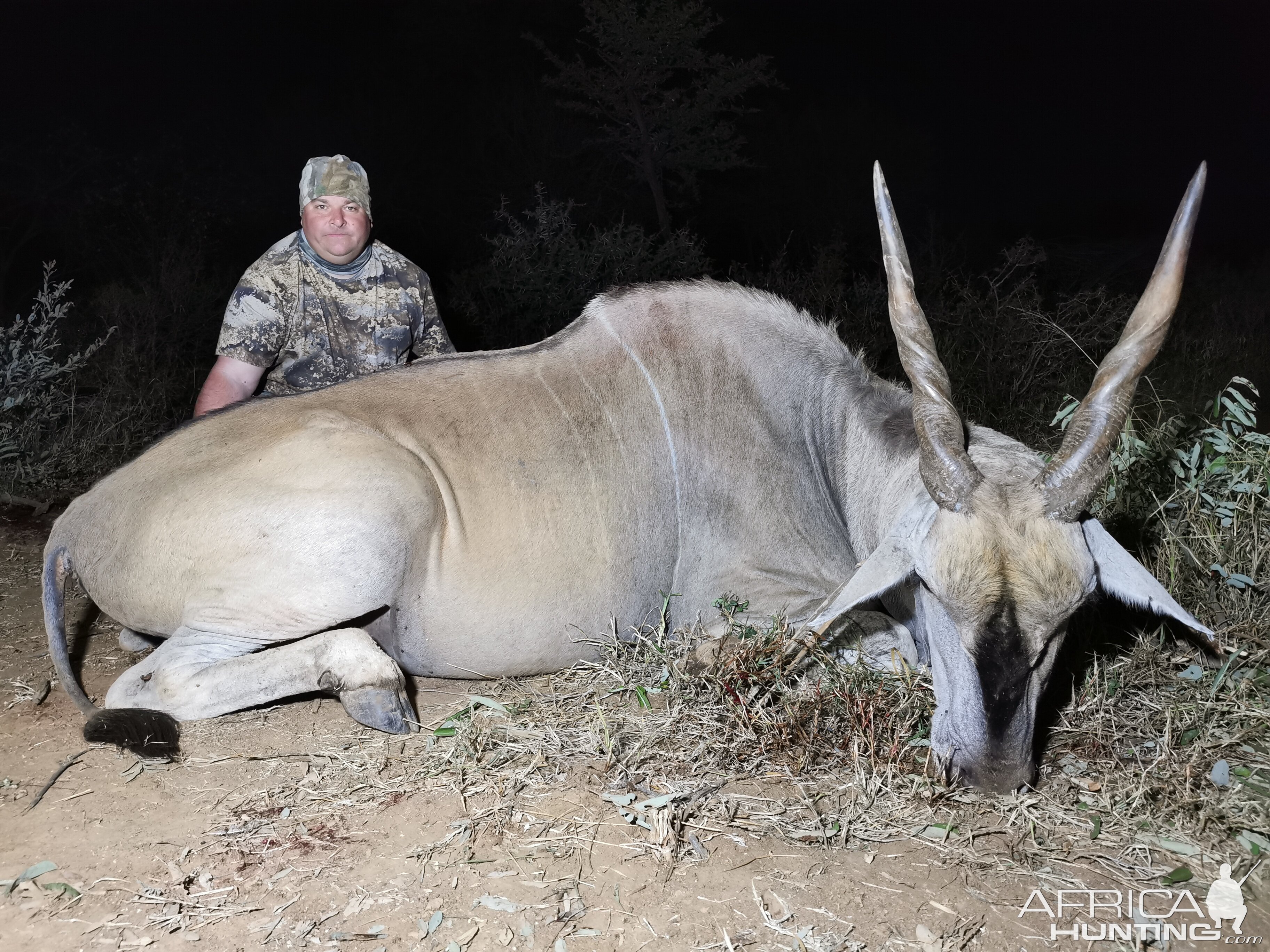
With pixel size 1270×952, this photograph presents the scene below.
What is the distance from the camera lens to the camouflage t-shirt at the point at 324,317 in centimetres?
425

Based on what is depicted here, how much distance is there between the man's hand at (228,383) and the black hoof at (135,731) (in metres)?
1.69

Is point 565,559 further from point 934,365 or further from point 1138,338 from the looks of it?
point 1138,338

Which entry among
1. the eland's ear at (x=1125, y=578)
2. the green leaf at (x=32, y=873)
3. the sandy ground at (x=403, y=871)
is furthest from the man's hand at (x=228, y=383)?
the eland's ear at (x=1125, y=578)

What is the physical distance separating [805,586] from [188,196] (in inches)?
592

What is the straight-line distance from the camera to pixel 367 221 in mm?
4488

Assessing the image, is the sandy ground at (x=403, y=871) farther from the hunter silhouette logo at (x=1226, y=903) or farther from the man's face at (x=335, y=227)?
the man's face at (x=335, y=227)

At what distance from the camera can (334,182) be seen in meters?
4.38

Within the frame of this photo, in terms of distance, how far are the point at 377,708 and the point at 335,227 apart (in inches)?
95.6

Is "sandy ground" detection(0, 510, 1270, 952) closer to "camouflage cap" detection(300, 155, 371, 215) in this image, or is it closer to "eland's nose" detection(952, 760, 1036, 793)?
"eland's nose" detection(952, 760, 1036, 793)

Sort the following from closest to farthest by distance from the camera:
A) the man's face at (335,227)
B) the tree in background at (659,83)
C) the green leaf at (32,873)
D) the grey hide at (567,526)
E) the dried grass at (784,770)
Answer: the green leaf at (32,873) < the dried grass at (784,770) < the grey hide at (567,526) < the man's face at (335,227) < the tree in background at (659,83)

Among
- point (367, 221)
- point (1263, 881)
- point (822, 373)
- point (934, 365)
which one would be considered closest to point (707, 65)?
point (367, 221)

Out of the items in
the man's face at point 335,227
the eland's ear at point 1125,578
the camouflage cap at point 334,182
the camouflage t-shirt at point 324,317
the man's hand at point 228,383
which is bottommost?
the eland's ear at point 1125,578
